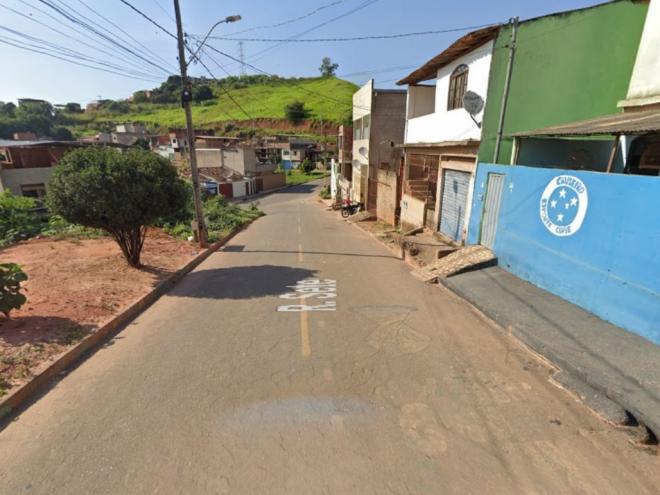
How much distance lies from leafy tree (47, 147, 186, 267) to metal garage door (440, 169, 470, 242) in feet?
29.8

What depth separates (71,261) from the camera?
1016 cm

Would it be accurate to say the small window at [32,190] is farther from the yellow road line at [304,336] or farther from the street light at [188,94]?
the yellow road line at [304,336]

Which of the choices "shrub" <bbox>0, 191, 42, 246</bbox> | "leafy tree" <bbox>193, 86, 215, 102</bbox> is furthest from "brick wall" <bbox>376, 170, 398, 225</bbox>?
"leafy tree" <bbox>193, 86, 215, 102</bbox>

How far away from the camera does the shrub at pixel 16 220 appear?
15.8 meters

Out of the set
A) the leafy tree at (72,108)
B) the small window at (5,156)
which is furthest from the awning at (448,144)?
the leafy tree at (72,108)

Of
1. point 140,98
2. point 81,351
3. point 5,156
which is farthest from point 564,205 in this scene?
point 140,98

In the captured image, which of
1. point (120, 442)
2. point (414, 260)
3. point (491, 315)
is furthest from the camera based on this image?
point (414, 260)

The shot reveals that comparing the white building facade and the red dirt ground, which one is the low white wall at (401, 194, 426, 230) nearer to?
the white building facade

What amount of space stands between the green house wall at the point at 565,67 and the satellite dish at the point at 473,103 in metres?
0.25

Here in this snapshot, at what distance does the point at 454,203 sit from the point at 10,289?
11943 mm

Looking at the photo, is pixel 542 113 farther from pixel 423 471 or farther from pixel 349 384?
pixel 423 471

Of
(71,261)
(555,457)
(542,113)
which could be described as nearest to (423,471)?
(555,457)

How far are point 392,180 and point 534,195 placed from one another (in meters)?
12.2

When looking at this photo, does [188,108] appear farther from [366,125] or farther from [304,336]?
[366,125]
